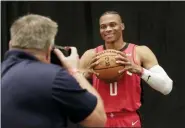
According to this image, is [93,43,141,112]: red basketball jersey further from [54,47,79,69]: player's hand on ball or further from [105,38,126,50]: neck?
[54,47,79,69]: player's hand on ball

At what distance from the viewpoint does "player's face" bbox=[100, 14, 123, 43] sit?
3.48 metres

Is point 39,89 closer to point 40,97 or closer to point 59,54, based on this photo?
point 40,97

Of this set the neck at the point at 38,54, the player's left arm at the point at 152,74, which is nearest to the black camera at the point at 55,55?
the neck at the point at 38,54

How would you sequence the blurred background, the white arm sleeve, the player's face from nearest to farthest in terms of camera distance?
1. the white arm sleeve
2. the player's face
3. the blurred background

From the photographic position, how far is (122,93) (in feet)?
11.0

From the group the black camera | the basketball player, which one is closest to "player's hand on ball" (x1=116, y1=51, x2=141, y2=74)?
the basketball player

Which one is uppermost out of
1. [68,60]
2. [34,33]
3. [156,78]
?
[34,33]

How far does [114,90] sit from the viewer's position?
11.1ft

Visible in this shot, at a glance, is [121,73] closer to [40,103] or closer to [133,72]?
[133,72]

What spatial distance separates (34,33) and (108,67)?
4.00 ft

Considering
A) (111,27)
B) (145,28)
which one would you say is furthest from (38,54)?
(145,28)

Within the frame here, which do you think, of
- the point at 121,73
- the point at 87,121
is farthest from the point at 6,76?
the point at 121,73

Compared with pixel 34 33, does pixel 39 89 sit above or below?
below

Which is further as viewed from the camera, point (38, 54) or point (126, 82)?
point (126, 82)
